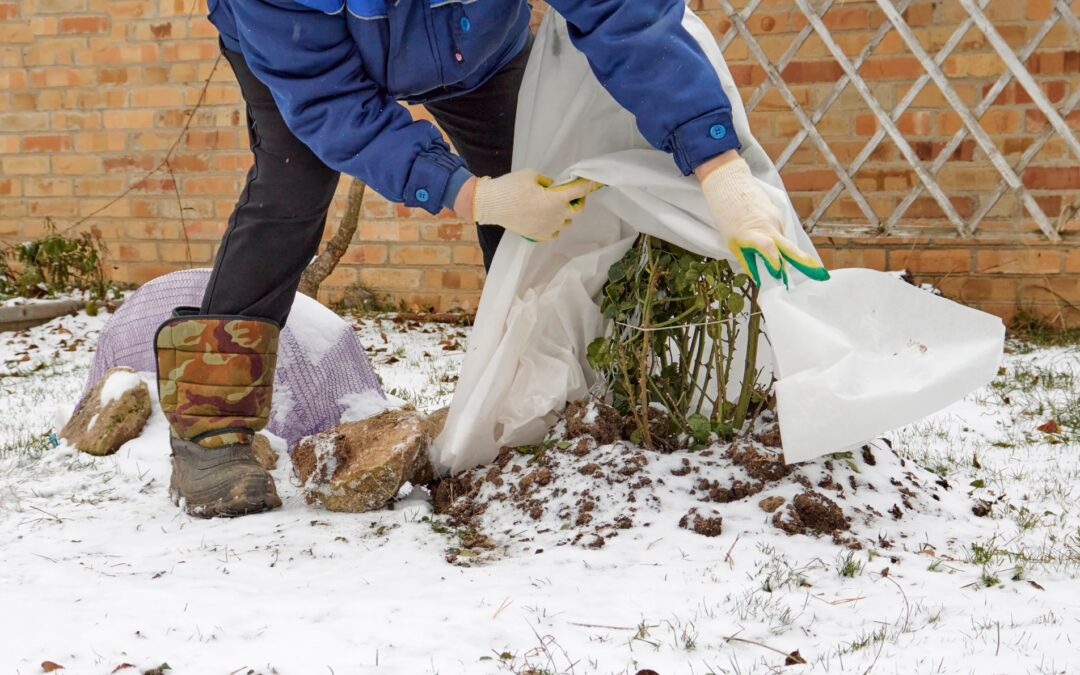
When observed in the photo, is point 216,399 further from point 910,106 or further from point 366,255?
point 910,106

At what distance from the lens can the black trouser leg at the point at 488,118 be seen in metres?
1.79

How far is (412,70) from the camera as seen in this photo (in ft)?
5.01

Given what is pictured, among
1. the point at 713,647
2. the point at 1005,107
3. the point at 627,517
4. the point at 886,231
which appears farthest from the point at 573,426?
the point at 1005,107

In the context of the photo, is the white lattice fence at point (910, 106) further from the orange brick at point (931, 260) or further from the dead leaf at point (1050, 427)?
the dead leaf at point (1050, 427)

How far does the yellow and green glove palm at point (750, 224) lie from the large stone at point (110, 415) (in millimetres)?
1367

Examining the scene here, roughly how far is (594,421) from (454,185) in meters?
0.48

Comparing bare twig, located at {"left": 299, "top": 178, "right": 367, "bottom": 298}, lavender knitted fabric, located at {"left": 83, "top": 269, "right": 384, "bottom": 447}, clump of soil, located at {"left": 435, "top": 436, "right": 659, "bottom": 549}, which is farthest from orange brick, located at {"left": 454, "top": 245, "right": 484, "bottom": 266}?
clump of soil, located at {"left": 435, "top": 436, "right": 659, "bottom": 549}

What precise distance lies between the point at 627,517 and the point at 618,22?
73cm

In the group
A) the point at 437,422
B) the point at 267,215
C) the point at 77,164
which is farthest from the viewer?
the point at 77,164

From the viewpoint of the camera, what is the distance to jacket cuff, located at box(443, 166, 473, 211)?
1476 millimetres

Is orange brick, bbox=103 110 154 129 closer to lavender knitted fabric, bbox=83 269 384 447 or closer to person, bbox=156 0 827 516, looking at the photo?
lavender knitted fabric, bbox=83 269 384 447

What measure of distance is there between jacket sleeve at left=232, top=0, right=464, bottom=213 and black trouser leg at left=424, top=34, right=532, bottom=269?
331 millimetres

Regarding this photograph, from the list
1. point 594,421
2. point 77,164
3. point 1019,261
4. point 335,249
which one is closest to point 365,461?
point 594,421

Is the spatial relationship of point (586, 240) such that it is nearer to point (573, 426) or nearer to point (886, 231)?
point (573, 426)
